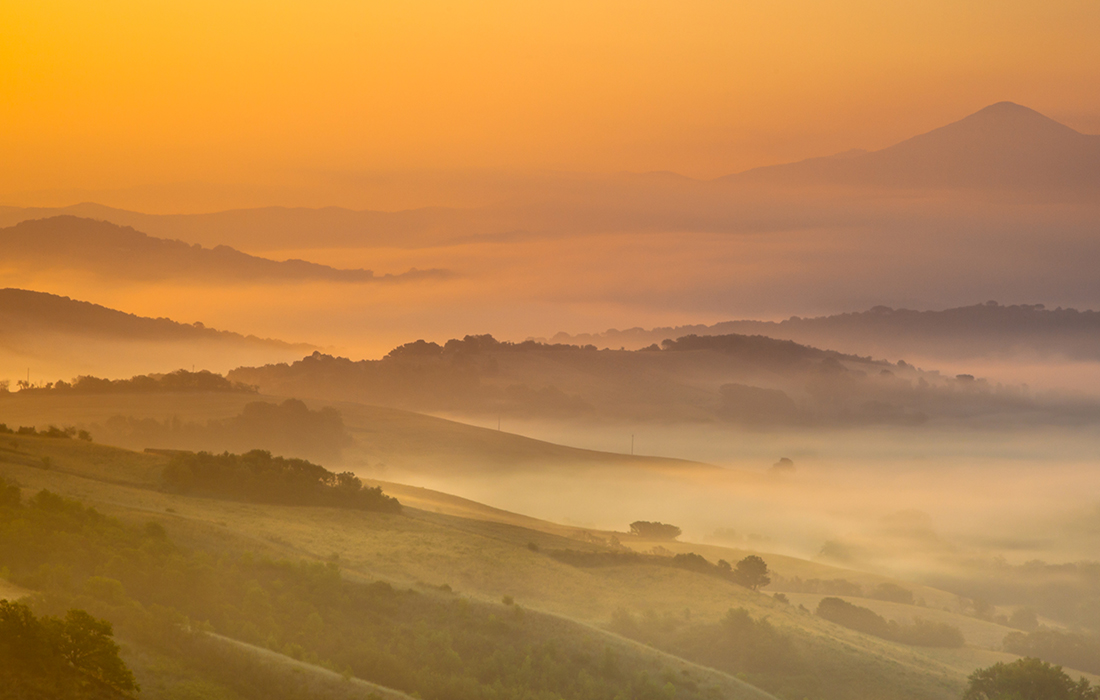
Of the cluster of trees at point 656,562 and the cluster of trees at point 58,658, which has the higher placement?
the cluster of trees at point 656,562

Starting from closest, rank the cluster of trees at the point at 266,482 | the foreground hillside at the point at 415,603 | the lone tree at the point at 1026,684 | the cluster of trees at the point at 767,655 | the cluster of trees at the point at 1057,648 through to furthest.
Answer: the foreground hillside at the point at 415,603 < the cluster of trees at the point at 767,655 < the lone tree at the point at 1026,684 < the cluster of trees at the point at 266,482 < the cluster of trees at the point at 1057,648

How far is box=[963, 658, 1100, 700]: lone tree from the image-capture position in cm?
Result: 4762

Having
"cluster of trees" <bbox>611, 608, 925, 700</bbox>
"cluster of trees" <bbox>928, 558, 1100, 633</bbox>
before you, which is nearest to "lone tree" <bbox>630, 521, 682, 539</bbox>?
"cluster of trees" <bbox>928, 558, 1100, 633</bbox>

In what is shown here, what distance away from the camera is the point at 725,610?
5716 centimetres

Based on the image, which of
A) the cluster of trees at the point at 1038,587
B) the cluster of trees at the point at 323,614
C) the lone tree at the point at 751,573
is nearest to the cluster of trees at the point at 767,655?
the cluster of trees at the point at 323,614

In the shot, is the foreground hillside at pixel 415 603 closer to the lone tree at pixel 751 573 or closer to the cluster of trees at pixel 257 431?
the lone tree at pixel 751 573

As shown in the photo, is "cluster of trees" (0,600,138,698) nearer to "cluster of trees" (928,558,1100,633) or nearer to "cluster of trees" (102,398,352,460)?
"cluster of trees" (928,558,1100,633)

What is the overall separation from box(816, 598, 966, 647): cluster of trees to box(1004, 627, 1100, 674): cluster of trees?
16.7 feet

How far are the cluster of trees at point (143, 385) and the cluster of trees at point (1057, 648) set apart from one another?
154 m

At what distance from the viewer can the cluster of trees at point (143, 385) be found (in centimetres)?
18525

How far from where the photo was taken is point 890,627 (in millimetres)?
72938

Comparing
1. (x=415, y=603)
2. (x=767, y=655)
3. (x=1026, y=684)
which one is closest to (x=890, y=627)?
(x=1026, y=684)

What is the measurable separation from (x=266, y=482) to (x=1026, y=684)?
152 ft

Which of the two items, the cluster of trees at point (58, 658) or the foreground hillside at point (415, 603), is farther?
the foreground hillside at point (415, 603)
